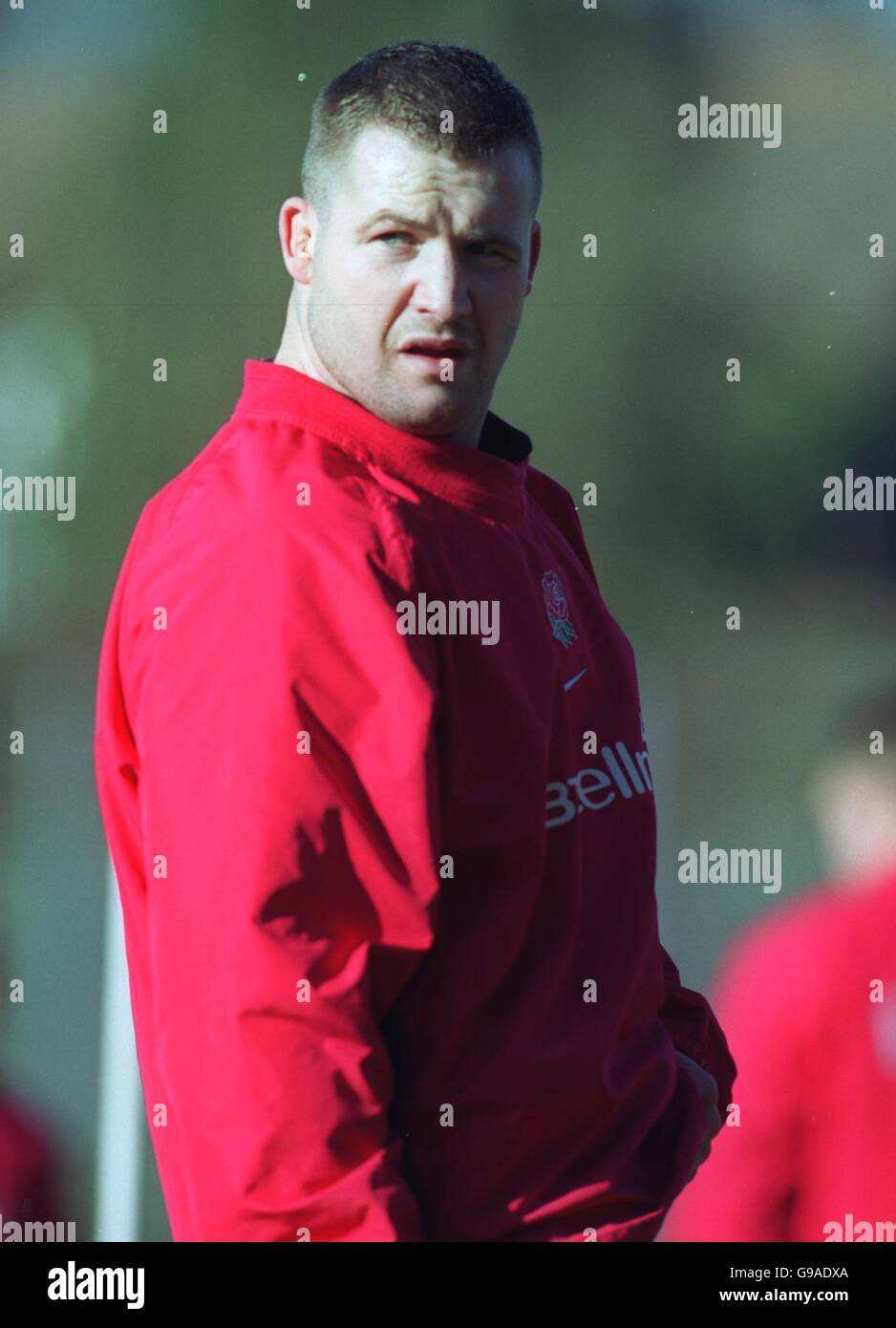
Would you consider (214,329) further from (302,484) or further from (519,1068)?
(519,1068)

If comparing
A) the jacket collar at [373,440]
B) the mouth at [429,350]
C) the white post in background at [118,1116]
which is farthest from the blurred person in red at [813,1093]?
the white post in background at [118,1116]

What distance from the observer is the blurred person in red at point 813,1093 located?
1.63 metres

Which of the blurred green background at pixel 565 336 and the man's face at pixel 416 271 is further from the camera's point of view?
the blurred green background at pixel 565 336

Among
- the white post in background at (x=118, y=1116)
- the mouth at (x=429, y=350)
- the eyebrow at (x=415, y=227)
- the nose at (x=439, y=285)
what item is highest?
the eyebrow at (x=415, y=227)


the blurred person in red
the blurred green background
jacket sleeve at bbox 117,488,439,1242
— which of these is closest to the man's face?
jacket sleeve at bbox 117,488,439,1242

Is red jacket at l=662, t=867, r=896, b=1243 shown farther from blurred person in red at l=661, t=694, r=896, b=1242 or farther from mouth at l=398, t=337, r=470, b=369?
mouth at l=398, t=337, r=470, b=369

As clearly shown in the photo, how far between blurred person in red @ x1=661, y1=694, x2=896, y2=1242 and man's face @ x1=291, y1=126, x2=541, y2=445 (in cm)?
77

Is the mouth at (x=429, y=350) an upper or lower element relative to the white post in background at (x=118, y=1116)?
upper

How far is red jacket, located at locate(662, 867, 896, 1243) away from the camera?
163 cm

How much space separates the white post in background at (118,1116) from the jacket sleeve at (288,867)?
4.20ft

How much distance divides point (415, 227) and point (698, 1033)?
27.6 inches

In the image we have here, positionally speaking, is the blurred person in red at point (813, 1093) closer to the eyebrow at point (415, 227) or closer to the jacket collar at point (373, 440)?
the jacket collar at point (373, 440)

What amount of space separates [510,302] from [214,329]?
1391 mm

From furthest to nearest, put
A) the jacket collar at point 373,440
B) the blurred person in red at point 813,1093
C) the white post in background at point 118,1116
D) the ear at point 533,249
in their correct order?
the white post in background at point 118,1116, the blurred person in red at point 813,1093, the ear at point 533,249, the jacket collar at point 373,440
